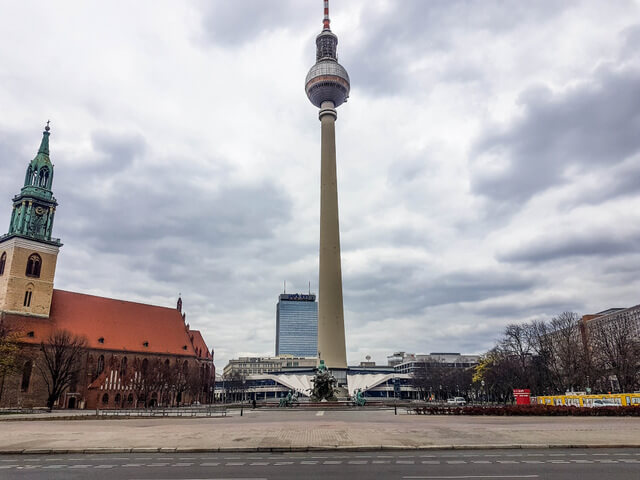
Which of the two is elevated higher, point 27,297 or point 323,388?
point 27,297

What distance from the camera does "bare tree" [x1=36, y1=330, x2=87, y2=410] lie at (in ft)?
184

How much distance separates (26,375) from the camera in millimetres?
62094

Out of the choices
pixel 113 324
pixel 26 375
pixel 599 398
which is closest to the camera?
pixel 599 398

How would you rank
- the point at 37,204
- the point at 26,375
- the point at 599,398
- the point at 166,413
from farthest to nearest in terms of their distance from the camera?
the point at 37,204
the point at 26,375
the point at 166,413
the point at 599,398

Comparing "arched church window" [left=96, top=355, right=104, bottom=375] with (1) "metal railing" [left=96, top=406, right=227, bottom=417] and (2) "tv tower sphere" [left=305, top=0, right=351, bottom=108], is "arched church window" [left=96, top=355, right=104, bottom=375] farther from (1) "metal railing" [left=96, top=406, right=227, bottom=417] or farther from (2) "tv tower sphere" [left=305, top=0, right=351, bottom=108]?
(2) "tv tower sphere" [left=305, top=0, right=351, bottom=108]

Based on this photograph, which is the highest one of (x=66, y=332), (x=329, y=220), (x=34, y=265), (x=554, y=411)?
(x=329, y=220)

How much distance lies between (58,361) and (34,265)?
61.9 feet

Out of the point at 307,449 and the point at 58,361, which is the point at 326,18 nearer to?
the point at 58,361

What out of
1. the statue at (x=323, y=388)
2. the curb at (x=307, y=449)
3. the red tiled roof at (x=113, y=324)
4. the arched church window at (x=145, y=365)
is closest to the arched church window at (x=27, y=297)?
the red tiled roof at (x=113, y=324)

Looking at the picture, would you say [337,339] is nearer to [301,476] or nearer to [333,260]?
[333,260]

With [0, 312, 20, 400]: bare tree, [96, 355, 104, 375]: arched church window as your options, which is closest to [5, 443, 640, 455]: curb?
[0, 312, 20, 400]: bare tree

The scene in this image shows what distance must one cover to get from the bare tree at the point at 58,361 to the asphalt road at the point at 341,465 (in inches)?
1776

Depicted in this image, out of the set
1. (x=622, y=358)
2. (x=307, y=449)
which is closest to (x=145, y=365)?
(x=307, y=449)

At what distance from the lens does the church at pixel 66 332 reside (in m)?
62.9
